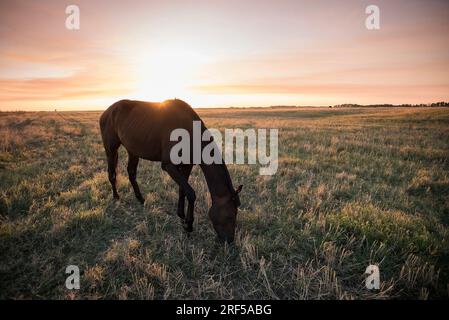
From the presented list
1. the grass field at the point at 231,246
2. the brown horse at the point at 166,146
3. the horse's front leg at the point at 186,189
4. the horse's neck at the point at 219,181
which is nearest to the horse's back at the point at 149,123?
the brown horse at the point at 166,146

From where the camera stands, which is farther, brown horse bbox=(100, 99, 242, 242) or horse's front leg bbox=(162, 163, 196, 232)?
horse's front leg bbox=(162, 163, 196, 232)

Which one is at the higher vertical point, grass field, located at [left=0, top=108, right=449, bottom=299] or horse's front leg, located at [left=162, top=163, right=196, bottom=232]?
horse's front leg, located at [left=162, top=163, right=196, bottom=232]

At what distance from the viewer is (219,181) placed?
4.24m

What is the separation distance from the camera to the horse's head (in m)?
4.12

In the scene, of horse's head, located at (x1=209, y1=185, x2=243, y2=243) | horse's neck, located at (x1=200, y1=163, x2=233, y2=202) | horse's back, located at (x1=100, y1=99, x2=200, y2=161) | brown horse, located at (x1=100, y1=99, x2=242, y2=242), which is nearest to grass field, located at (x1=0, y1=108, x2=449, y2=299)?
horse's head, located at (x1=209, y1=185, x2=243, y2=243)

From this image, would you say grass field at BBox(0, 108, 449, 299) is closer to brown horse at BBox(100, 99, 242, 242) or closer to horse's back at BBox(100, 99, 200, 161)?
brown horse at BBox(100, 99, 242, 242)

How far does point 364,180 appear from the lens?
802 centimetres

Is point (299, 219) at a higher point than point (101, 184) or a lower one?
lower

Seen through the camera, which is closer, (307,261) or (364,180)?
(307,261)

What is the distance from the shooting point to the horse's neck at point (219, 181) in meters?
4.20
